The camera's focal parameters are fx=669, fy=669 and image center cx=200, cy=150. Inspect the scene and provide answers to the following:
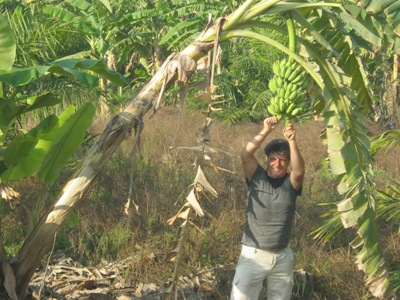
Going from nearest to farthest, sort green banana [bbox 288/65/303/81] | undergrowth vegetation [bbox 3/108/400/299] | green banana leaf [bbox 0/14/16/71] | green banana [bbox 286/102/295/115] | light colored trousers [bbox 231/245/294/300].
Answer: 1. green banana [bbox 286/102/295/115]
2. green banana [bbox 288/65/303/81]
3. green banana leaf [bbox 0/14/16/71]
4. light colored trousers [bbox 231/245/294/300]
5. undergrowth vegetation [bbox 3/108/400/299]

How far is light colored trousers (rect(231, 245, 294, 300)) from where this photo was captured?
448 centimetres

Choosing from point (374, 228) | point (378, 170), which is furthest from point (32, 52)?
point (378, 170)

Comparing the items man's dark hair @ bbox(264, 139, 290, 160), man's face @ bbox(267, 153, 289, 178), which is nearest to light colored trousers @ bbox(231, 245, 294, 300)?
man's face @ bbox(267, 153, 289, 178)

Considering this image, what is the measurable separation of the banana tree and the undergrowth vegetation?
29.6 inches

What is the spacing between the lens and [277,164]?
15.0 feet

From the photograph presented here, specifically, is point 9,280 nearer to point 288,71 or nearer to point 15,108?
point 15,108

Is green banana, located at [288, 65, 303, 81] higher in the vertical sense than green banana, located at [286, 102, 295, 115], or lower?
higher

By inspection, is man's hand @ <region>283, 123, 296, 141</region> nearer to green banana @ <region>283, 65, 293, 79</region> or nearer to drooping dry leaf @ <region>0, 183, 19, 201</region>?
green banana @ <region>283, 65, 293, 79</region>

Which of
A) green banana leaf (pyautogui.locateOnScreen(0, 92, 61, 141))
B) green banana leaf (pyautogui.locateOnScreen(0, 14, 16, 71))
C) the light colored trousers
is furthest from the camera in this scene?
the light colored trousers

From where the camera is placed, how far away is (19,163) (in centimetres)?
445

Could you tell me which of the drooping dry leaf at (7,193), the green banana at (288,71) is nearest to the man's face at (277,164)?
the green banana at (288,71)

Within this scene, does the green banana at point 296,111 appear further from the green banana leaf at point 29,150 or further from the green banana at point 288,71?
the green banana leaf at point 29,150

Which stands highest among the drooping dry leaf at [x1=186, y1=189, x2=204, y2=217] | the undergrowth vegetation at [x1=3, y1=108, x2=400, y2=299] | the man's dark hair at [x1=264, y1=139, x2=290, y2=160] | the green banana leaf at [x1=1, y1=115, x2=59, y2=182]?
the green banana leaf at [x1=1, y1=115, x2=59, y2=182]

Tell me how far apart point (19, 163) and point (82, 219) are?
285 cm
